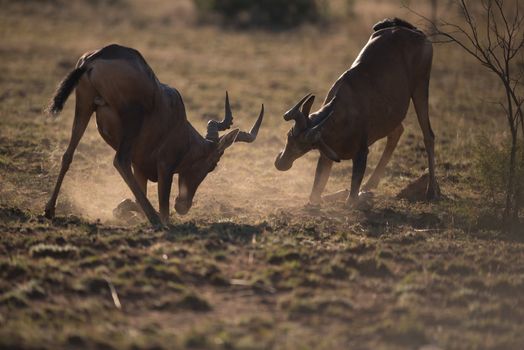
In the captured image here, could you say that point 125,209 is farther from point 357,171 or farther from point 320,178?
point 357,171

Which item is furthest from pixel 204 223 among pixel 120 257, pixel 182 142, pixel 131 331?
pixel 131 331

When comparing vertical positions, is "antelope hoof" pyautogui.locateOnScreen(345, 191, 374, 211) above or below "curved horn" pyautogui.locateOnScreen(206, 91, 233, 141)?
below

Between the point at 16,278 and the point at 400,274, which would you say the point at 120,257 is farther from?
the point at 400,274

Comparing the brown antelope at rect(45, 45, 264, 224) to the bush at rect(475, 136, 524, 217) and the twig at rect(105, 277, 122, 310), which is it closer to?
the twig at rect(105, 277, 122, 310)

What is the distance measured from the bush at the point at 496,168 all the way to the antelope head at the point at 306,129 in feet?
6.68

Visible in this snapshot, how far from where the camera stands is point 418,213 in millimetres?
10688

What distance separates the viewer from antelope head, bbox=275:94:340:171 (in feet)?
34.0

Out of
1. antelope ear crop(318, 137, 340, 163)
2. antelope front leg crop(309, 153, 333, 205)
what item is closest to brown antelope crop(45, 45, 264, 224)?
antelope ear crop(318, 137, 340, 163)

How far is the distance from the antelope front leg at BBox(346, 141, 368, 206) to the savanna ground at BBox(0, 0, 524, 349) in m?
0.29

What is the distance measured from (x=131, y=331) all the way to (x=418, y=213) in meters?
5.24

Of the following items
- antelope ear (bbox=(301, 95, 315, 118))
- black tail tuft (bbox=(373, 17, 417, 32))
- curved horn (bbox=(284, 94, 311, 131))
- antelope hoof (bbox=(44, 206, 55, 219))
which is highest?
Answer: black tail tuft (bbox=(373, 17, 417, 32))

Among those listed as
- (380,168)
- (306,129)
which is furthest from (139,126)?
(380,168)

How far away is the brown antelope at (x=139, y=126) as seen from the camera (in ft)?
30.7

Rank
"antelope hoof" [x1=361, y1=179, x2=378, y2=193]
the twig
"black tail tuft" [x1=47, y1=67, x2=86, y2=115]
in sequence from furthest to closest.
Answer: "antelope hoof" [x1=361, y1=179, x2=378, y2=193], "black tail tuft" [x1=47, y1=67, x2=86, y2=115], the twig
